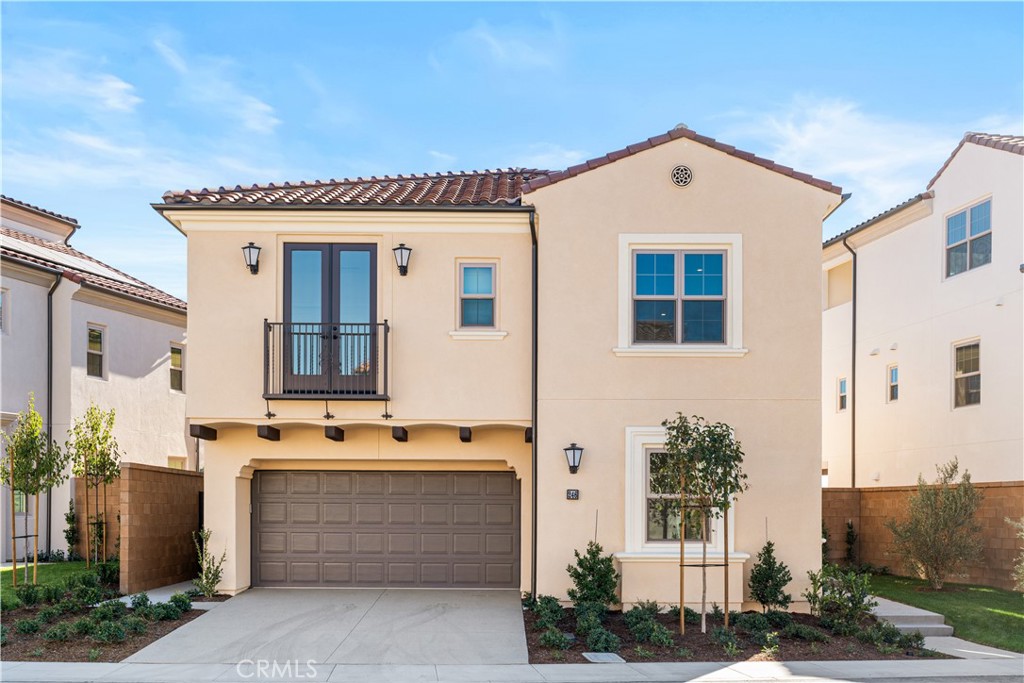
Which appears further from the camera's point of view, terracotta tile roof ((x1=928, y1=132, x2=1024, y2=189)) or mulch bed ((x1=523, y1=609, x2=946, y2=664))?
terracotta tile roof ((x1=928, y1=132, x2=1024, y2=189))

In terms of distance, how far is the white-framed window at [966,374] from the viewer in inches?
689

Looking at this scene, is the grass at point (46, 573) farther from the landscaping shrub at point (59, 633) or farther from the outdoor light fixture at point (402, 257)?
the outdoor light fixture at point (402, 257)

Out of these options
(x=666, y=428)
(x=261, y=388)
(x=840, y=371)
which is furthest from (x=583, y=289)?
(x=840, y=371)

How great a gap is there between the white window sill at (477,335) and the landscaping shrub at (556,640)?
4627 millimetres

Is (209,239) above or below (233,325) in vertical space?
above

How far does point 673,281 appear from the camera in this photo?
1398 centimetres

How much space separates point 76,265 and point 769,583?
54.4 feet

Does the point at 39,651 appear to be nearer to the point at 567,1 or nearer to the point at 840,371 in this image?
the point at 567,1

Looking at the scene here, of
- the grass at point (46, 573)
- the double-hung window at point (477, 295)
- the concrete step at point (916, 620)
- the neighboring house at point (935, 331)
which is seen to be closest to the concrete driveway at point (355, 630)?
the grass at point (46, 573)

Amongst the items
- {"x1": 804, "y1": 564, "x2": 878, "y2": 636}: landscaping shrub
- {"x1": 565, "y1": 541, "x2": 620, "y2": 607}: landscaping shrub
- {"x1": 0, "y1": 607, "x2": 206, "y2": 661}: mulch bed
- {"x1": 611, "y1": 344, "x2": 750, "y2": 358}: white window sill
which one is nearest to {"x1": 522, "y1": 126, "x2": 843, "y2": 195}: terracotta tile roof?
{"x1": 611, "y1": 344, "x2": 750, "y2": 358}: white window sill

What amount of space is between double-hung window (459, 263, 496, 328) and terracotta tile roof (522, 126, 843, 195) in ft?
4.83

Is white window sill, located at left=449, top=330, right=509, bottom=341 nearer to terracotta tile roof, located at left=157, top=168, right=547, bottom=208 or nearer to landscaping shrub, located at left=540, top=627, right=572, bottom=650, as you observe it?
terracotta tile roof, located at left=157, top=168, right=547, bottom=208

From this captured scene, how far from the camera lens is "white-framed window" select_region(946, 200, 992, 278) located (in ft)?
56.4

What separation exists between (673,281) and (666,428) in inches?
91.9
